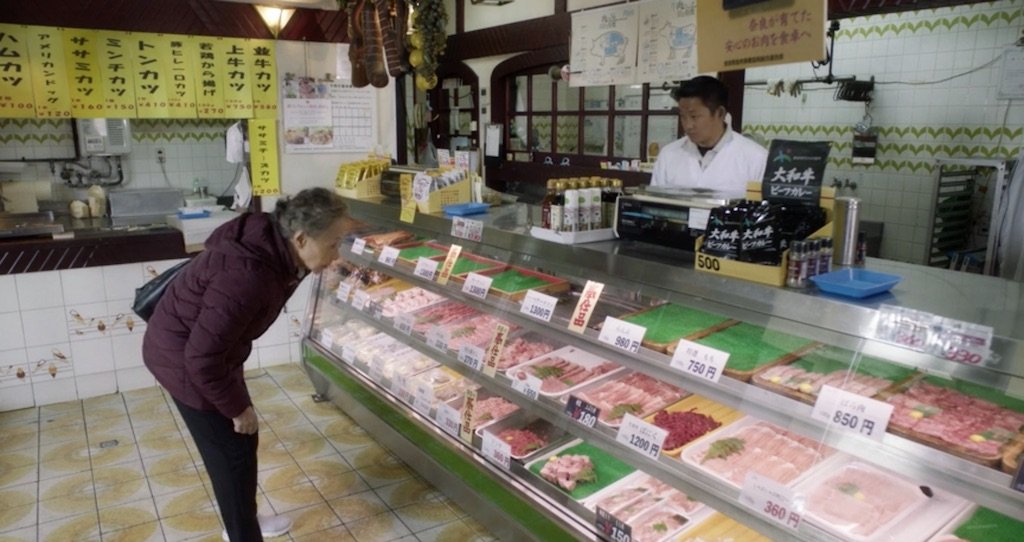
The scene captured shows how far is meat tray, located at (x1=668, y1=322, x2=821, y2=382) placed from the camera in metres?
2.59

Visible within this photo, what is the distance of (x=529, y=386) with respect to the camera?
3.38m

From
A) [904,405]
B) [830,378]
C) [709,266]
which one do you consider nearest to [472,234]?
[709,266]

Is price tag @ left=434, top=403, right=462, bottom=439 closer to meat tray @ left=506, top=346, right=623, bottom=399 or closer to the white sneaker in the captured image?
meat tray @ left=506, top=346, right=623, bottom=399

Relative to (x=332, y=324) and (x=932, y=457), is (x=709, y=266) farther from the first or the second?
(x=332, y=324)

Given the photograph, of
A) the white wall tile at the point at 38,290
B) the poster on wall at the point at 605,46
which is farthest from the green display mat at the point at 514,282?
the white wall tile at the point at 38,290

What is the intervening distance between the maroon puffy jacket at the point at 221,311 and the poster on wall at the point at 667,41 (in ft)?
11.1

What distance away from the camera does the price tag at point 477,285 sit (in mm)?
3791

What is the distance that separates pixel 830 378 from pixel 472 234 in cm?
208

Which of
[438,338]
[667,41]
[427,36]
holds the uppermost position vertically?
[427,36]

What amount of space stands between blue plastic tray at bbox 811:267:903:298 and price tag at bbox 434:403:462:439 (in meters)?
2.13

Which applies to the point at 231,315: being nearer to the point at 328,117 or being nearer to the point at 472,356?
the point at 472,356

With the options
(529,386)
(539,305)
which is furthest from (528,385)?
(539,305)

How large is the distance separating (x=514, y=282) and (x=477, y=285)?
216 mm

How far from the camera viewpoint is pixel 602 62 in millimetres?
5848
